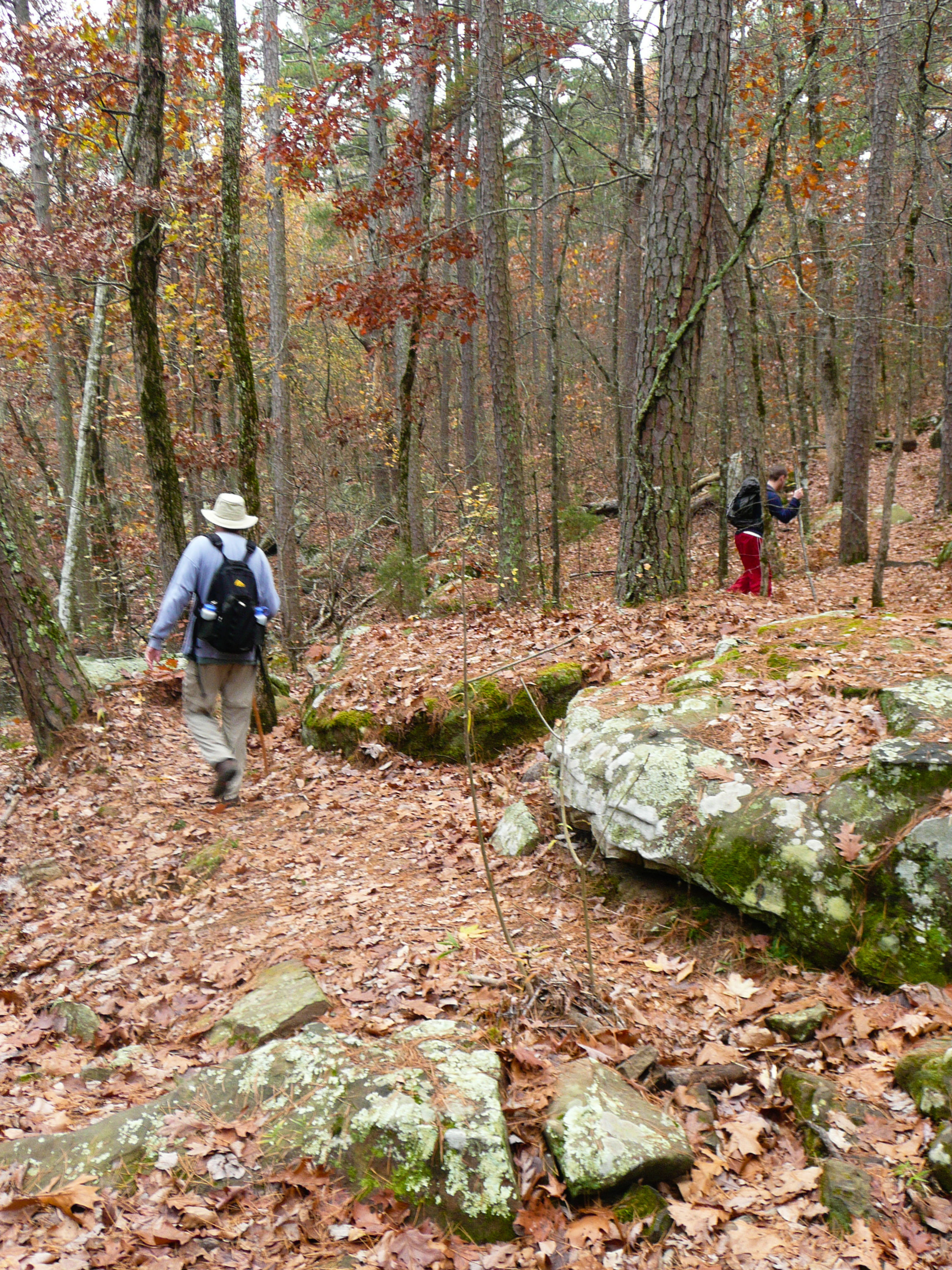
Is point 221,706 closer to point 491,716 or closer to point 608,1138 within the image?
point 491,716

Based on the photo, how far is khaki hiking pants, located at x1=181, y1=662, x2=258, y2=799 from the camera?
656cm

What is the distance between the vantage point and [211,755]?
6625 millimetres

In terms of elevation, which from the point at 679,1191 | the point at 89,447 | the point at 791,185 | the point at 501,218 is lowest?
the point at 679,1191

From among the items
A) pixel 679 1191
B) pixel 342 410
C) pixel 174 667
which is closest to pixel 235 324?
pixel 174 667

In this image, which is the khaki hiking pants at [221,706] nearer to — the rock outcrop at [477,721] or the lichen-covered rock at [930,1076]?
the rock outcrop at [477,721]

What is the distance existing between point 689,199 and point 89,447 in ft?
39.4

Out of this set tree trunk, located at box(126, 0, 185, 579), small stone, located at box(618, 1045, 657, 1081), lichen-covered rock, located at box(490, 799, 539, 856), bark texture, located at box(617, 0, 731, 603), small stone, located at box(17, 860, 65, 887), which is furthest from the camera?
tree trunk, located at box(126, 0, 185, 579)

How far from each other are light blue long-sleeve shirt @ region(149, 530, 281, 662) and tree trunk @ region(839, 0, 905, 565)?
981 centimetres

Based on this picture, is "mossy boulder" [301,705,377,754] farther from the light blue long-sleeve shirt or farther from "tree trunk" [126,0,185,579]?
"tree trunk" [126,0,185,579]

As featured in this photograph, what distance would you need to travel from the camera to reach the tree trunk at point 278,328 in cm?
1398

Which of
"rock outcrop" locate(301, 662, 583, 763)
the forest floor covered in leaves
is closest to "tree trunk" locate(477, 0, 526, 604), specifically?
the forest floor covered in leaves

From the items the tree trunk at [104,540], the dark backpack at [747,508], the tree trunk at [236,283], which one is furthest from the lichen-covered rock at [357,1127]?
the tree trunk at [104,540]

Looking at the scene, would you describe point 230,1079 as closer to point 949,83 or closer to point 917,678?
point 917,678

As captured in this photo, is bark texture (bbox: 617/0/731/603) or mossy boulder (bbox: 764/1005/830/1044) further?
bark texture (bbox: 617/0/731/603)
